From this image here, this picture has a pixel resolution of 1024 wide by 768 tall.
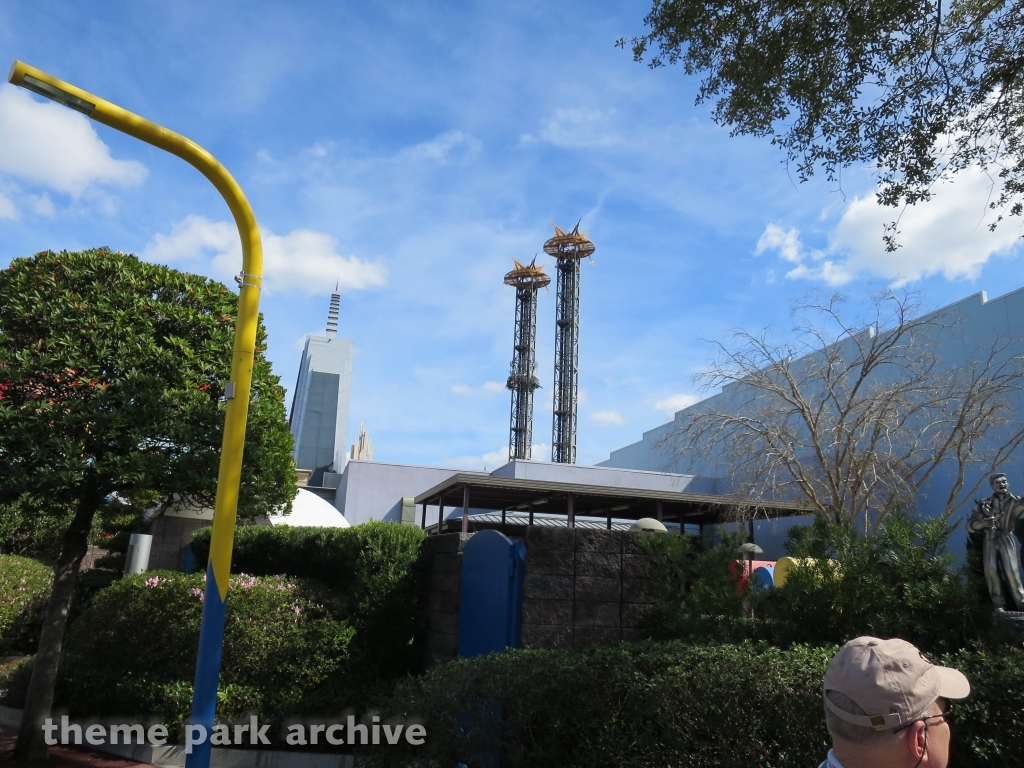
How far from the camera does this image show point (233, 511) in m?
4.61

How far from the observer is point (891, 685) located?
77.4 inches

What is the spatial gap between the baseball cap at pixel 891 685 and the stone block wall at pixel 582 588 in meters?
4.24

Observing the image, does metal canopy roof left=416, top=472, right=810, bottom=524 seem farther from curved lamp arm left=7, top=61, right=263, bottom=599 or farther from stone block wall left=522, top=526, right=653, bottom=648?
curved lamp arm left=7, top=61, right=263, bottom=599

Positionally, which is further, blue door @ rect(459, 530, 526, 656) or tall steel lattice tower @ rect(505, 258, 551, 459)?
tall steel lattice tower @ rect(505, 258, 551, 459)

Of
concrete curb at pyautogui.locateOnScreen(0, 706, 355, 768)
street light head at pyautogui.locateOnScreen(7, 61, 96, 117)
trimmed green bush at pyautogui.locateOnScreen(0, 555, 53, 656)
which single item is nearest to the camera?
street light head at pyautogui.locateOnScreen(7, 61, 96, 117)

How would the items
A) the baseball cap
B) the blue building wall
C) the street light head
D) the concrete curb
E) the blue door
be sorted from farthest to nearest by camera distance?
the blue building wall, the concrete curb, the blue door, the street light head, the baseball cap

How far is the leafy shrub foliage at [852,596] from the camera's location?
4.64 meters

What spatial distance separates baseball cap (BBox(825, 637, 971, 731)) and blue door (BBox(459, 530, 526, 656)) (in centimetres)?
412

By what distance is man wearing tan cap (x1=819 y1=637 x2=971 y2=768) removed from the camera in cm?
195

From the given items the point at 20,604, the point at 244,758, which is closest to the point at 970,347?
the point at 244,758

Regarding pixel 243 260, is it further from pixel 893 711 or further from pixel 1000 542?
pixel 1000 542

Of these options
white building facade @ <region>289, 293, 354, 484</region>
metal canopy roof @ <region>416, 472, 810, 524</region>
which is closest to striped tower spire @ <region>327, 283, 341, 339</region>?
white building facade @ <region>289, 293, 354, 484</region>

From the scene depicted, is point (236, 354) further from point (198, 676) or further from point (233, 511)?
point (198, 676)

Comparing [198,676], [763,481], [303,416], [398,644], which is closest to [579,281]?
[303,416]
